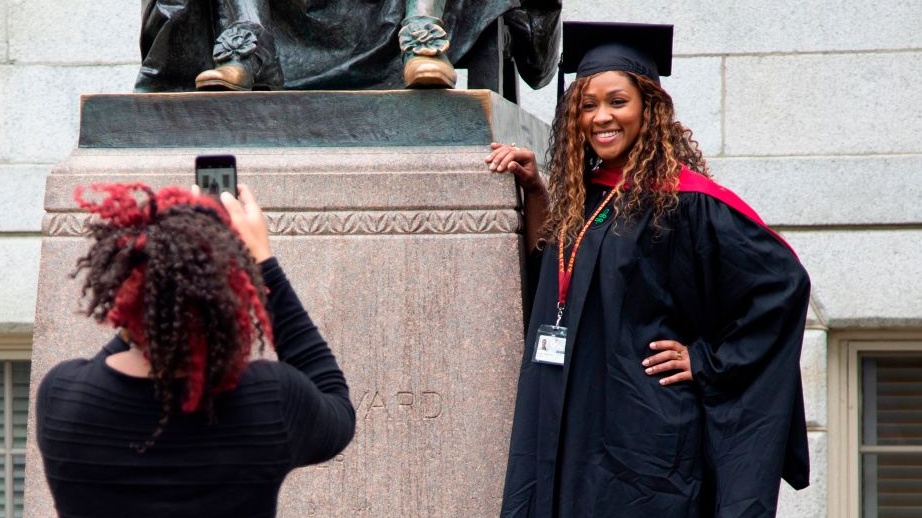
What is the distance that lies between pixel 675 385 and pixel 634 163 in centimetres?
Result: 53

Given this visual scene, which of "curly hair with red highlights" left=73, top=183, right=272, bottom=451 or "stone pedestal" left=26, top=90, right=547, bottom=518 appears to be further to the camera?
"stone pedestal" left=26, top=90, right=547, bottom=518

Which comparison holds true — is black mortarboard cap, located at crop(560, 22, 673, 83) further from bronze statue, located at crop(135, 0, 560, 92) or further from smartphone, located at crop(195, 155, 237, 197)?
smartphone, located at crop(195, 155, 237, 197)

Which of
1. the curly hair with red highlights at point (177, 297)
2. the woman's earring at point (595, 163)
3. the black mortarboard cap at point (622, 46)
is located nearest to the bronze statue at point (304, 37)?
the black mortarboard cap at point (622, 46)

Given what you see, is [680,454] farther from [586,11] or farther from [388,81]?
[586,11]

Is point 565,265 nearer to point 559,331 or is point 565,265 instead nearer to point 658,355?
point 559,331

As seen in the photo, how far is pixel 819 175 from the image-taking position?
680cm

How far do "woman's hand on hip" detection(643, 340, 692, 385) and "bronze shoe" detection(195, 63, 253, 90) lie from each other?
1263 mm

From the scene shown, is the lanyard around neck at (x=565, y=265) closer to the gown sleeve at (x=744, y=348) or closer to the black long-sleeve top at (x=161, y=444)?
the gown sleeve at (x=744, y=348)

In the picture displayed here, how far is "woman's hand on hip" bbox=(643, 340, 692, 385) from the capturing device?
12.1 ft

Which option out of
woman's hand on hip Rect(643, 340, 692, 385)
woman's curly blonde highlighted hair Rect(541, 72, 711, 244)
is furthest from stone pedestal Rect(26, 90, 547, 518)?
woman's hand on hip Rect(643, 340, 692, 385)

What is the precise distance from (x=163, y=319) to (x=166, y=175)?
5.62ft

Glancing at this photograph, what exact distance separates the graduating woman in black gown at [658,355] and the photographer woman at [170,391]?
1.28 meters

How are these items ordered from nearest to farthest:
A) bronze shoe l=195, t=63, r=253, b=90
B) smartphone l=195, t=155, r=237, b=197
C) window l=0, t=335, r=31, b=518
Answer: smartphone l=195, t=155, r=237, b=197 < bronze shoe l=195, t=63, r=253, b=90 < window l=0, t=335, r=31, b=518

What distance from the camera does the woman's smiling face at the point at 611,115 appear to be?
3.92m
